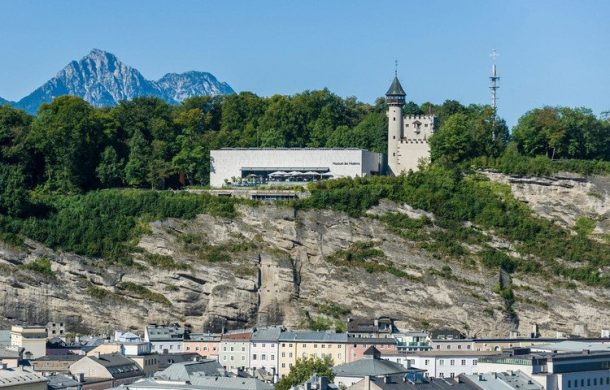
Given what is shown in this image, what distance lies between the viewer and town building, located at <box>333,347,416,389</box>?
74500 millimetres

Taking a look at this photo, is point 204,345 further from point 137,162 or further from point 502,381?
point 502,381

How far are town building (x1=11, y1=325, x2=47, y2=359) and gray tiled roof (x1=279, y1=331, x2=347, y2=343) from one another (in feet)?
42.3

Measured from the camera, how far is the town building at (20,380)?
6888cm

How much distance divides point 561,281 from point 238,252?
19064 millimetres

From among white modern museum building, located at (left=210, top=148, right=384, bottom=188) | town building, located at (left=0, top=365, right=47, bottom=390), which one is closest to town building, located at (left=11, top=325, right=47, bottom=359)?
town building, located at (left=0, top=365, right=47, bottom=390)

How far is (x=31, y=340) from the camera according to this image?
281 feet

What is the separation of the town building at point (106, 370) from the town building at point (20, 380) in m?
5.85

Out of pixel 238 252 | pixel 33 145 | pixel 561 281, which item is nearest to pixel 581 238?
pixel 561 281

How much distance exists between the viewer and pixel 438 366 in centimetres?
8325

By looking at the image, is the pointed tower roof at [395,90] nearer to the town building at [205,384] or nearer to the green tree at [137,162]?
the green tree at [137,162]

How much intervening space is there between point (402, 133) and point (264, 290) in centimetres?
1551

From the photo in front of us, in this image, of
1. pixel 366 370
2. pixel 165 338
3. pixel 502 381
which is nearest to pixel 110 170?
pixel 165 338

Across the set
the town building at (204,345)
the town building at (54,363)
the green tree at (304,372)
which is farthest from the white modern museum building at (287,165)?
the green tree at (304,372)

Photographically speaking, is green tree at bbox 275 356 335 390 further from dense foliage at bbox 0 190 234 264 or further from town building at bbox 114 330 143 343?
dense foliage at bbox 0 190 234 264
